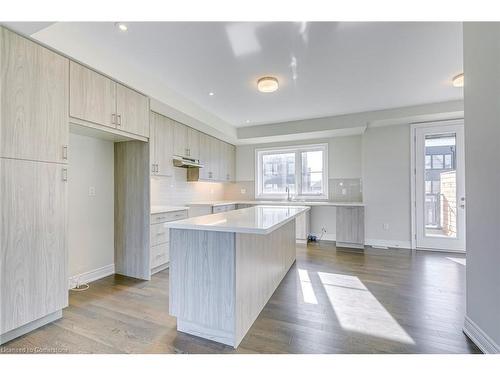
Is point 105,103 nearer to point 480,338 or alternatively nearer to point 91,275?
point 91,275

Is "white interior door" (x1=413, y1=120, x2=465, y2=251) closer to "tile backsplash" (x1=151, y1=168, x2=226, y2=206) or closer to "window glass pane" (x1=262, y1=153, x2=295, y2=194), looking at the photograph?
"window glass pane" (x1=262, y1=153, x2=295, y2=194)

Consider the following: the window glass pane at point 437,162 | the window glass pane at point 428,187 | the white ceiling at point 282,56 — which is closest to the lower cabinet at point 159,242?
the white ceiling at point 282,56

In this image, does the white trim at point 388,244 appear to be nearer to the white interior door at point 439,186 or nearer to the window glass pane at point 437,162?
the white interior door at point 439,186

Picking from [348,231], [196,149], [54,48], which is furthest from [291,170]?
[54,48]

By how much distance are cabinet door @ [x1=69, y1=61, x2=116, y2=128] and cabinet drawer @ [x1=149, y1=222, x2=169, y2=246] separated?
1311 millimetres

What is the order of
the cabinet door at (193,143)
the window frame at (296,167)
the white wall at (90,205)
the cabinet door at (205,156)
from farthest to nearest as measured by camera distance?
the window frame at (296,167) < the cabinet door at (205,156) < the cabinet door at (193,143) < the white wall at (90,205)

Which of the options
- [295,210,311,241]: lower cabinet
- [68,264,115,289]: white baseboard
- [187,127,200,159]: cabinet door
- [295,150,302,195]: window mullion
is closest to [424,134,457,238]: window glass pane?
[295,210,311,241]: lower cabinet

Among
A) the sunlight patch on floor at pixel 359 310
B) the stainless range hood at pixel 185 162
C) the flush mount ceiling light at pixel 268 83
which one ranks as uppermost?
the flush mount ceiling light at pixel 268 83

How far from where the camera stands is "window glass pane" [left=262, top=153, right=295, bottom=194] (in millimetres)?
5656

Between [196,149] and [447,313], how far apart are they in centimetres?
393

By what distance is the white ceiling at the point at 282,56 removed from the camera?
207cm

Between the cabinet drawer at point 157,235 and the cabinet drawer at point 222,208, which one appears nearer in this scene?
the cabinet drawer at point 157,235

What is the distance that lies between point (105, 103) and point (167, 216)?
155cm

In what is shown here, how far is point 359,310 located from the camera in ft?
7.09
